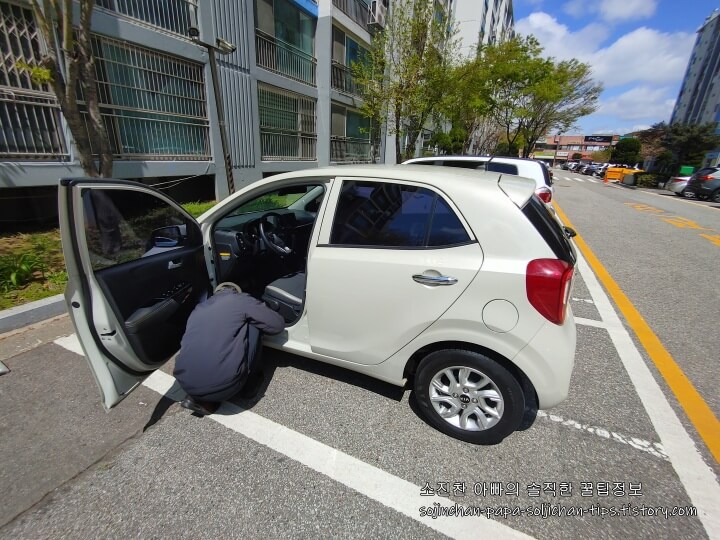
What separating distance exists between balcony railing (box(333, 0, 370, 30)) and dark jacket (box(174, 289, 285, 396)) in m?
13.6

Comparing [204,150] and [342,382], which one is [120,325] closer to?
[342,382]

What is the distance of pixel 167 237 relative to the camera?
8.13 feet

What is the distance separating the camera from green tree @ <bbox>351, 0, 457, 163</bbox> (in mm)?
11383

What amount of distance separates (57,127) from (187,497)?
6763 millimetres

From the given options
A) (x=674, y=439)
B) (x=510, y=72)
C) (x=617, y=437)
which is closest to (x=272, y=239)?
(x=617, y=437)

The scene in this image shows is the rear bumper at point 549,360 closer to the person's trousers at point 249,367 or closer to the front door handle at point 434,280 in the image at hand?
the front door handle at point 434,280

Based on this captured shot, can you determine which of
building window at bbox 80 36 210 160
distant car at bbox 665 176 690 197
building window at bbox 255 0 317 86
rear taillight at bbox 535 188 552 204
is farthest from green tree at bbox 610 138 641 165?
building window at bbox 80 36 210 160

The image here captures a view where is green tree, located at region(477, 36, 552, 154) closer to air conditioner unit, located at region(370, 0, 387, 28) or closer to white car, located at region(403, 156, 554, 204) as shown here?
air conditioner unit, located at region(370, 0, 387, 28)

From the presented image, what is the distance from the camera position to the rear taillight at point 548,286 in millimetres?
1742

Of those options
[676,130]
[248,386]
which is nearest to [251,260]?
[248,386]

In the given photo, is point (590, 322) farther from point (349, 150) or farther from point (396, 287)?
point (349, 150)

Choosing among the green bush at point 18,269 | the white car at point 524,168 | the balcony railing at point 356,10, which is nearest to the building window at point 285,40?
the balcony railing at point 356,10

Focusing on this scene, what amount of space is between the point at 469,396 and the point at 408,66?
12141 mm

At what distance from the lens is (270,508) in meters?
1.68
